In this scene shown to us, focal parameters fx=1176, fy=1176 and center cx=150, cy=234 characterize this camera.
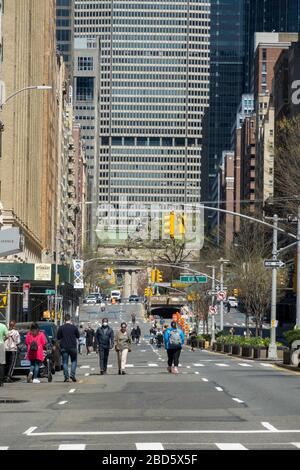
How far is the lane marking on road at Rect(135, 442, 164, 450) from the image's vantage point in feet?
49.5

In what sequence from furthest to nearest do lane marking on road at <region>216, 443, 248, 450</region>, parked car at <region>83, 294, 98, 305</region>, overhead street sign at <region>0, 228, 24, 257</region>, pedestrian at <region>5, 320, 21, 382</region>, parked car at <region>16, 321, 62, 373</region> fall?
parked car at <region>83, 294, 98, 305</region>, parked car at <region>16, 321, 62, 373</region>, pedestrian at <region>5, 320, 21, 382</region>, overhead street sign at <region>0, 228, 24, 257</region>, lane marking on road at <region>216, 443, 248, 450</region>

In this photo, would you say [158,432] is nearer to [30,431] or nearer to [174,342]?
[30,431]

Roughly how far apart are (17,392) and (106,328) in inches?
336

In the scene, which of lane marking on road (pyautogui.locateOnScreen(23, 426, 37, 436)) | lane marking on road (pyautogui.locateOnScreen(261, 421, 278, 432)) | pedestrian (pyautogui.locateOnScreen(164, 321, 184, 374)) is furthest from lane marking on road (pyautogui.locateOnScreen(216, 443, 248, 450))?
pedestrian (pyautogui.locateOnScreen(164, 321, 184, 374))

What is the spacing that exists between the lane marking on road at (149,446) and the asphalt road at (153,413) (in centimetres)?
1

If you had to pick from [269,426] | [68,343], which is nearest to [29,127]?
[68,343]

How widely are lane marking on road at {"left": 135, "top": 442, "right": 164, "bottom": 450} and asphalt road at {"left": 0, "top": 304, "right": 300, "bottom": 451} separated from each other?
13mm

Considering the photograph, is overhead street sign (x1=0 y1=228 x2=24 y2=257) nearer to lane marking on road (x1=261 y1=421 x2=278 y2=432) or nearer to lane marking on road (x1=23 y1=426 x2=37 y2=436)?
lane marking on road (x1=23 y1=426 x2=37 y2=436)

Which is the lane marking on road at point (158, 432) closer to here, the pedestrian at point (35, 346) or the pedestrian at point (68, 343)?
the pedestrian at point (35, 346)

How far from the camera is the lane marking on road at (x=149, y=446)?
594 inches

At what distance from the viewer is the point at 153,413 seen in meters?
21.8

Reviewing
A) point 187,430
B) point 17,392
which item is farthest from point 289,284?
point 187,430

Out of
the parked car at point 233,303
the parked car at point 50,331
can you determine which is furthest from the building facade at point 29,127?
the parked car at point 233,303

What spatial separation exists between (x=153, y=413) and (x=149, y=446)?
6.38 m
